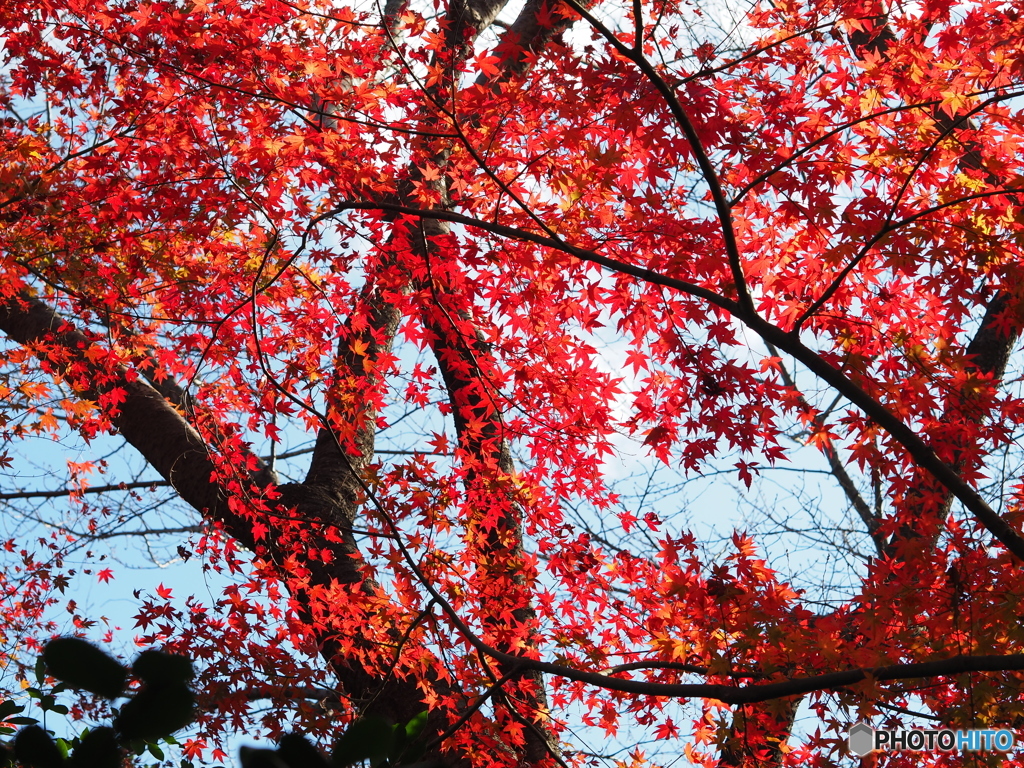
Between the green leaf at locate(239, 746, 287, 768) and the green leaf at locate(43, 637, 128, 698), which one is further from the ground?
the green leaf at locate(43, 637, 128, 698)

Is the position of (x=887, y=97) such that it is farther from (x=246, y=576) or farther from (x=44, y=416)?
(x=44, y=416)

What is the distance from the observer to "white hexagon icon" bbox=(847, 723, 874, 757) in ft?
12.1

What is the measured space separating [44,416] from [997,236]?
6956 millimetres

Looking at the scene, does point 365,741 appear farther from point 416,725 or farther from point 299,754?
point 416,725

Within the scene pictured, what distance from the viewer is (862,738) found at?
12.2ft

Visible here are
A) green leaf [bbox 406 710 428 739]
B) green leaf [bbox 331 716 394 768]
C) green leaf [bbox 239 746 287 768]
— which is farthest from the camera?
green leaf [bbox 406 710 428 739]

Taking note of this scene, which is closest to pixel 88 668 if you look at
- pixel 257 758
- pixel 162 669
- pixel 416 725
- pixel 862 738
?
pixel 162 669

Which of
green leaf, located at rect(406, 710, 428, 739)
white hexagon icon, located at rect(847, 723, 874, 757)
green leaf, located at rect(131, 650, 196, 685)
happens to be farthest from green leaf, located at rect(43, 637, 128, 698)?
white hexagon icon, located at rect(847, 723, 874, 757)

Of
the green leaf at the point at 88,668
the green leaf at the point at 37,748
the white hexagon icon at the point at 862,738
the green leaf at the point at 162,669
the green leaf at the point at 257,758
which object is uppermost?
the white hexagon icon at the point at 862,738

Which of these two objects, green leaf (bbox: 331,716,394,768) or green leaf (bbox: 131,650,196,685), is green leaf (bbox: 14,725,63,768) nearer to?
green leaf (bbox: 131,650,196,685)

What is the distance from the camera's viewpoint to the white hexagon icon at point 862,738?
12.1 ft

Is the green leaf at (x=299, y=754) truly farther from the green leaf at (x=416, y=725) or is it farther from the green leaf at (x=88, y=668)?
the green leaf at (x=416, y=725)

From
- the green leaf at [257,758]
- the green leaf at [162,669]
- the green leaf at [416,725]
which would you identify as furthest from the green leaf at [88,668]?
the green leaf at [416,725]

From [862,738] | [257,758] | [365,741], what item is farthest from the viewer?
[862,738]
